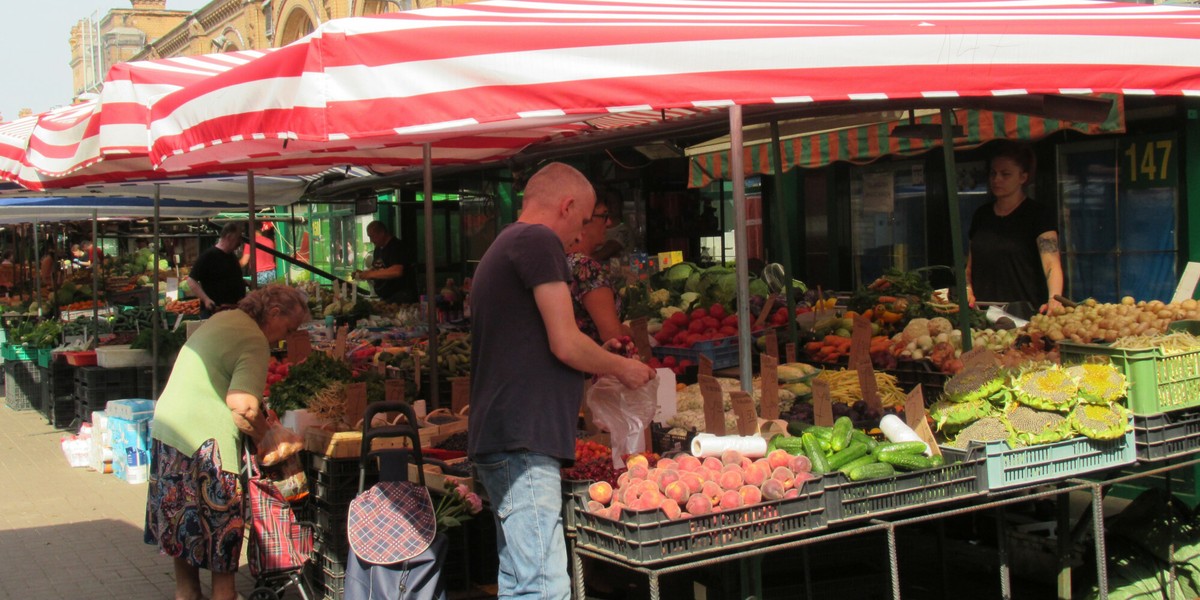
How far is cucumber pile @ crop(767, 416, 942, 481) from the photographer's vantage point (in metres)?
3.67

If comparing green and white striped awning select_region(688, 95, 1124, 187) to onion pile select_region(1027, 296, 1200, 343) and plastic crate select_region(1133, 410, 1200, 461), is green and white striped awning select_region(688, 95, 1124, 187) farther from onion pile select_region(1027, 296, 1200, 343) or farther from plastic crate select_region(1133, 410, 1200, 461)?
plastic crate select_region(1133, 410, 1200, 461)

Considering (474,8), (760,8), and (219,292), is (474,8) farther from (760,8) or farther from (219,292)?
(219,292)

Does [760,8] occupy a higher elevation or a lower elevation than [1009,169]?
higher

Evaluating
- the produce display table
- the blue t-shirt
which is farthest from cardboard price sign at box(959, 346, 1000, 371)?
the blue t-shirt

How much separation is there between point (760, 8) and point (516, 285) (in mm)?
1670

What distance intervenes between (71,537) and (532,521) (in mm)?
4990

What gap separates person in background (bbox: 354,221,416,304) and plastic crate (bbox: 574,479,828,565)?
7.97m

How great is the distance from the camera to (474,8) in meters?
4.01

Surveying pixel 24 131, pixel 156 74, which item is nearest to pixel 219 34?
pixel 24 131

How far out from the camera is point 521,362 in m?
3.37

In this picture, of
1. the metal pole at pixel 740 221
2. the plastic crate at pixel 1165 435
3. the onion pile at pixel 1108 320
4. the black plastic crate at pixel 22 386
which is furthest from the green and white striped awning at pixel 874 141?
the black plastic crate at pixel 22 386

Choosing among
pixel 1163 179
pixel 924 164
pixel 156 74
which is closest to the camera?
pixel 156 74

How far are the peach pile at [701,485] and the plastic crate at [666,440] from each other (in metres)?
0.74

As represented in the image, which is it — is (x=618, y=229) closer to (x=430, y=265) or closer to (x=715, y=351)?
(x=715, y=351)
